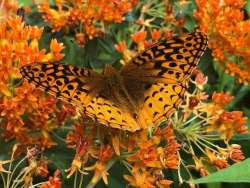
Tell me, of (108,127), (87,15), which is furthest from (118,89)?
(87,15)

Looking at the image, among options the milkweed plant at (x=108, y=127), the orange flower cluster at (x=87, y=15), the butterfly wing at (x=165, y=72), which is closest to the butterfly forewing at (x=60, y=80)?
the milkweed plant at (x=108, y=127)

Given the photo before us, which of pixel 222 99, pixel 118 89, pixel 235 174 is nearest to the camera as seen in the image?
pixel 235 174

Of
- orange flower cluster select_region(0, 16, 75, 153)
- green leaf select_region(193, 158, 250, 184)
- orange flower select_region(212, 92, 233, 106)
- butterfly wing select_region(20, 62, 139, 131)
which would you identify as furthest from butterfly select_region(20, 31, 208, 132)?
green leaf select_region(193, 158, 250, 184)


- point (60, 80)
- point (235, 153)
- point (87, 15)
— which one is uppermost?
point (87, 15)

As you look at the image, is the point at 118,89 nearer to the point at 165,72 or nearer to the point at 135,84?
the point at 135,84

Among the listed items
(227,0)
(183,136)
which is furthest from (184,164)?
(227,0)

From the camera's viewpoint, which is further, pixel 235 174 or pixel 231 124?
pixel 231 124
